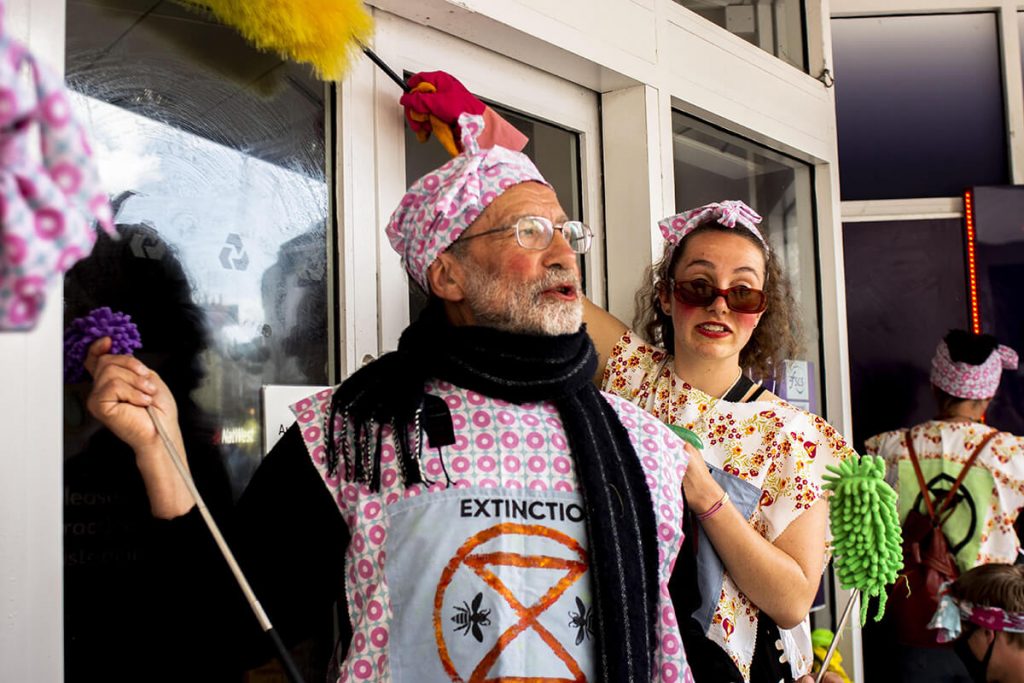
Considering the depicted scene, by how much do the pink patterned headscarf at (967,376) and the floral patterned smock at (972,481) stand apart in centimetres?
15

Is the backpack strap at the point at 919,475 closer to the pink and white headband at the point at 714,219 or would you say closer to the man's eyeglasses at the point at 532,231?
the pink and white headband at the point at 714,219

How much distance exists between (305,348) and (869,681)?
3192mm

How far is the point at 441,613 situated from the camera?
156 cm

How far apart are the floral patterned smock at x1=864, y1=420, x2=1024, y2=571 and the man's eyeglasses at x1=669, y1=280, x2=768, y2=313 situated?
212 centimetres

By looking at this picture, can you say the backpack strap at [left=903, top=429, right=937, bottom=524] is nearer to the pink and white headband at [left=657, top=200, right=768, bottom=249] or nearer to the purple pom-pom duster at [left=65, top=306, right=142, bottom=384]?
the pink and white headband at [left=657, top=200, right=768, bottom=249]

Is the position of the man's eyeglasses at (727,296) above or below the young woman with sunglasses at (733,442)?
above

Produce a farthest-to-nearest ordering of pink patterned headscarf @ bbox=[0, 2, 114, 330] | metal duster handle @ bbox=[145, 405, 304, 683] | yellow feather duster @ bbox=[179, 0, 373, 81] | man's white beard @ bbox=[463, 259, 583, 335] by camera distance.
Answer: yellow feather duster @ bbox=[179, 0, 373, 81] < man's white beard @ bbox=[463, 259, 583, 335] < metal duster handle @ bbox=[145, 405, 304, 683] < pink patterned headscarf @ bbox=[0, 2, 114, 330]

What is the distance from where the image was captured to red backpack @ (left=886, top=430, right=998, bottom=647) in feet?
12.6

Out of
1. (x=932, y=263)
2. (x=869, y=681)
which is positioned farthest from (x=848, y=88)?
(x=869, y=681)

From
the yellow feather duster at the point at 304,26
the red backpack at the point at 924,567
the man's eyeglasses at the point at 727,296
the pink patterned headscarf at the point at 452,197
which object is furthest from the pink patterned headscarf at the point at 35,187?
the red backpack at the point at 924,567

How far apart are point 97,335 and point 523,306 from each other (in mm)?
666

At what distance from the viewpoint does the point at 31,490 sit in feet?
5.26

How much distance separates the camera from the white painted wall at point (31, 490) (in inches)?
61.7

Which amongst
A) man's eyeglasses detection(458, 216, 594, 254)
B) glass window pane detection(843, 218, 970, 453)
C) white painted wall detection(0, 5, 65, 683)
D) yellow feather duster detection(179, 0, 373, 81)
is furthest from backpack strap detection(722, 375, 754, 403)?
glass window pane detection(843, 218, 970, 453)
